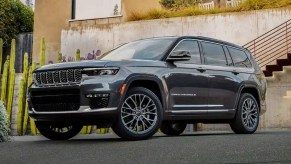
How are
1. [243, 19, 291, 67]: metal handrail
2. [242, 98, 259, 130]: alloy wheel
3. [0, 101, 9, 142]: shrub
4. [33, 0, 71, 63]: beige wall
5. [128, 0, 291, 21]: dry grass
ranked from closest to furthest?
[0, 101, 9, 142]: shrub, [242, 98, 259, 130]: alloy wheel, [243, 19, 291, 67]: metal handrail, [128, 0, 291, 21]: dry grass, [33, 0, 71, 63]: beige wall

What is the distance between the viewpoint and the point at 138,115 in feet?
24.2

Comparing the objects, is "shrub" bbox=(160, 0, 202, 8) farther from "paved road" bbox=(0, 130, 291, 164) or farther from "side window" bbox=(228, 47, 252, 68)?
"paved road" bbox=(0, 130, 291, 164)

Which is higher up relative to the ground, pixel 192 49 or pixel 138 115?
pixel 192 49

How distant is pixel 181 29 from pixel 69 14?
6.04 meters

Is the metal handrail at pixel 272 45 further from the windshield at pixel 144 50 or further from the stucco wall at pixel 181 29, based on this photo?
the windshield at pixel 144 50

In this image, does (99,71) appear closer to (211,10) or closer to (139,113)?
(139,113)

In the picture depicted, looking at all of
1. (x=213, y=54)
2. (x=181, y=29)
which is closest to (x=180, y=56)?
(x=213, y=54)

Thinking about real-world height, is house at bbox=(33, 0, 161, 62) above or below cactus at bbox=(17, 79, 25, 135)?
above

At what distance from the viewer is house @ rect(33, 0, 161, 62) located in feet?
71.3

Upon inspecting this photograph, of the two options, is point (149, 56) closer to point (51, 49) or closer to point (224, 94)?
point (224, 94)

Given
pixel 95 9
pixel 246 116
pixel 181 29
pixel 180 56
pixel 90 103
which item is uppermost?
pixel 95 9

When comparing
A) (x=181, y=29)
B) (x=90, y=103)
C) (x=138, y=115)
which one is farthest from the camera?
(x=181, y=29)

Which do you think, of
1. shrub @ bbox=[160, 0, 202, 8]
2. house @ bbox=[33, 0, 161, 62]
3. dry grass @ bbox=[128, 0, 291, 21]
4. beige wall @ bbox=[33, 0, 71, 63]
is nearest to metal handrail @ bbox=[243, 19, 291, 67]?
dry grass @ bbox=[128, 0, 291, 21]

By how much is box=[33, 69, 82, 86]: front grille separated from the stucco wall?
11.5m
